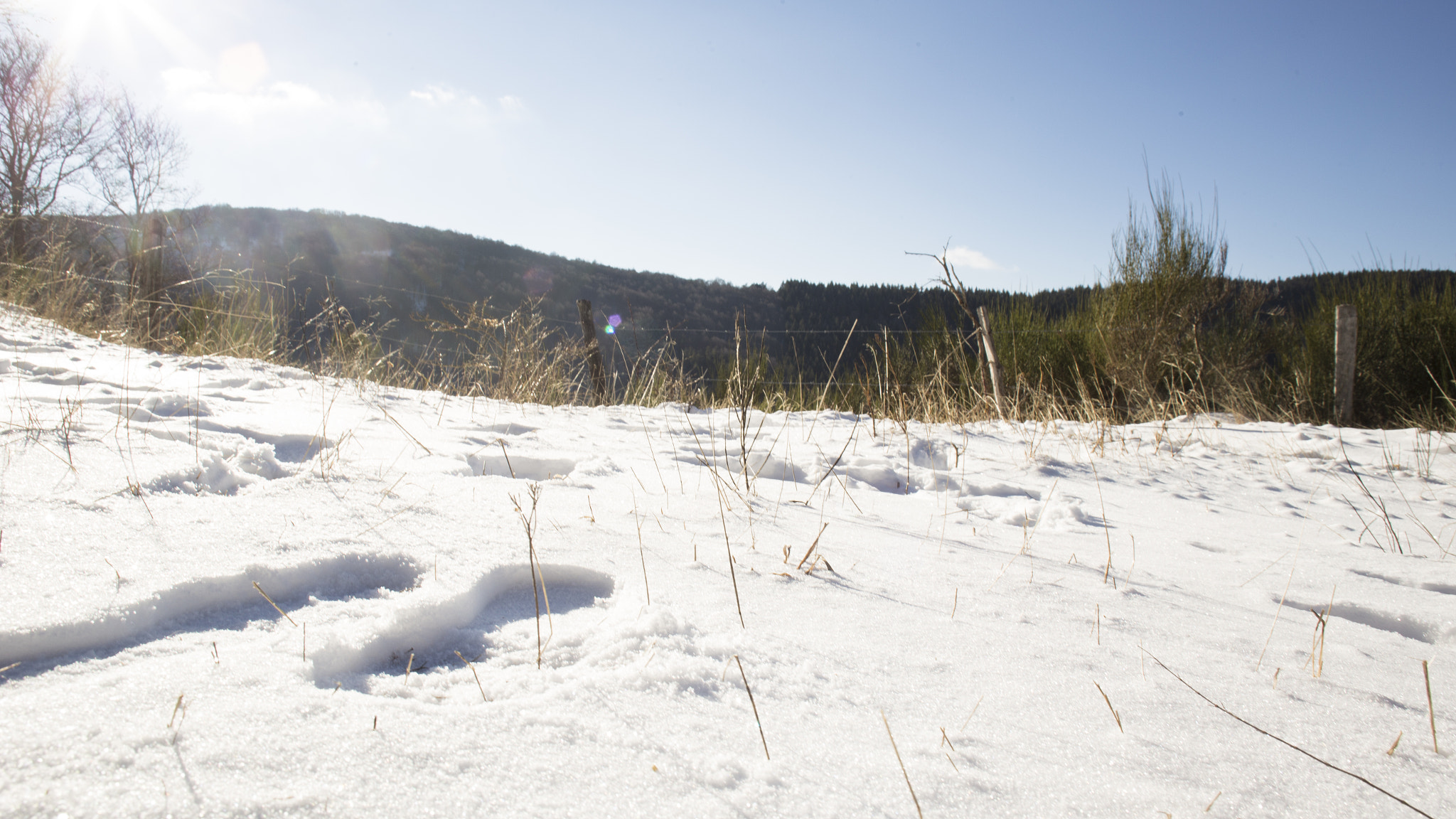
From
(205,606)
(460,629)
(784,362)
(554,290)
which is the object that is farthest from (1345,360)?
(554,290)

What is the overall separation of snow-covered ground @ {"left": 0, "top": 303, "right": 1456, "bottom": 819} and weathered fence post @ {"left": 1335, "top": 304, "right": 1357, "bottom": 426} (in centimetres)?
455

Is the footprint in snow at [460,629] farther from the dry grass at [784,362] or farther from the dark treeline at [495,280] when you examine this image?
the dark treeline at [495,280]

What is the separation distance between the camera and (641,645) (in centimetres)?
89

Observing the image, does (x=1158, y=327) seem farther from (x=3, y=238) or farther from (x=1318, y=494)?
(x=3, y=238)

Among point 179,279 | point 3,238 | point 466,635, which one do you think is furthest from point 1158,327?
point 3,238

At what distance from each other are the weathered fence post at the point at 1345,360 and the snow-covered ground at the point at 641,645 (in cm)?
455

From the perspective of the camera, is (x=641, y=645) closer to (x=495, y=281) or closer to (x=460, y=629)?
(x=460, y=629)

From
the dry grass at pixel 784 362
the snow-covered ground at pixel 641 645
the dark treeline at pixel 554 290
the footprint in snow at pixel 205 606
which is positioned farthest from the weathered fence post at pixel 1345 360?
the footprint in snow at pixel 205 606

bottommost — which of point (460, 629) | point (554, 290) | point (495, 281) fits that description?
point (460, 629)

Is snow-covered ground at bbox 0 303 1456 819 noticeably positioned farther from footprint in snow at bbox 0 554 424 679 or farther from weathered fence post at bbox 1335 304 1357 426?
weathered fence post at bbox 1335 304 1357 426

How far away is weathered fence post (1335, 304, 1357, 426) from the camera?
Result: 5355mm

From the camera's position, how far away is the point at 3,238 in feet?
19.1

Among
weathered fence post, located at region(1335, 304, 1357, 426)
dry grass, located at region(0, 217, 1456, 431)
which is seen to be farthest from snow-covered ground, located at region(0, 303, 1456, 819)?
weathered fence post, located at region(1335, 304, 1357, 426)

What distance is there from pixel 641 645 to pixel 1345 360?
7.06 meters
